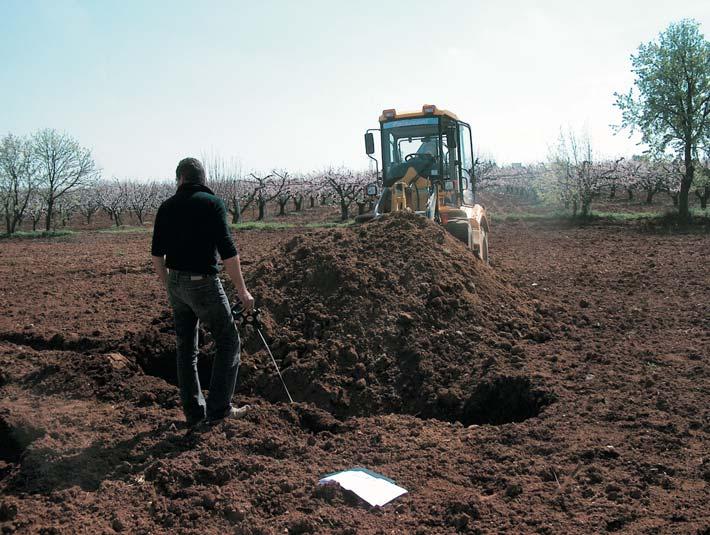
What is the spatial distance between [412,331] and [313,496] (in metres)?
2.46

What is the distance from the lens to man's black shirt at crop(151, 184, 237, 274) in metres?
4.05

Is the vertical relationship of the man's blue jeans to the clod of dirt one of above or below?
above

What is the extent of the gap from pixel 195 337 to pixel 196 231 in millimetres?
794

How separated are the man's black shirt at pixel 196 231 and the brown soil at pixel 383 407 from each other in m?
1.14

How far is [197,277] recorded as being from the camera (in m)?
4.07

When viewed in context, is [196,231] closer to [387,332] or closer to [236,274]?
[236,274]

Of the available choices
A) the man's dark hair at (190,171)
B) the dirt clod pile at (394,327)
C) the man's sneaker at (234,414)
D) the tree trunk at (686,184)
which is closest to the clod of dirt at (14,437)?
the man's sneaker at (234,414)

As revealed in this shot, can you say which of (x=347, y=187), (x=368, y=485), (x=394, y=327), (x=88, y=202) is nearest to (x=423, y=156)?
(x=394, y=327)

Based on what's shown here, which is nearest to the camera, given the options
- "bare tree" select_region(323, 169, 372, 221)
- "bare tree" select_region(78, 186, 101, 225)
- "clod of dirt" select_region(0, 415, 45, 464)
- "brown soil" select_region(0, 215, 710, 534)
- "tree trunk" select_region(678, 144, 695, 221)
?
"brown soil" select_region(0, 215, 710, 534)

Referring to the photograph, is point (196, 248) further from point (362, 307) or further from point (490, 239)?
point (490, 239)

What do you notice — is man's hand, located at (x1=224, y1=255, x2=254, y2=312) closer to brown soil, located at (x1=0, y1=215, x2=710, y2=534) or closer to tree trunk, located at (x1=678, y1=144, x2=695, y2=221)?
brown soil, located at (x1=0, y1=215, x2=710, y2=534)

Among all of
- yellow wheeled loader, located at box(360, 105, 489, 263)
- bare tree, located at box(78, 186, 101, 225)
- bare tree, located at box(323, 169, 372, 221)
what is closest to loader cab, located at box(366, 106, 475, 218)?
yellow wheeled loader, located at box(360, 105, 489, 263)

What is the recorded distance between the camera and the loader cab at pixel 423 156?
932 centimetres

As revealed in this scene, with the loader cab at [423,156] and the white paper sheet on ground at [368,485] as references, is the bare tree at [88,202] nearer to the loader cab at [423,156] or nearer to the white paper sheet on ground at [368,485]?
the loader cab at [423,156]
